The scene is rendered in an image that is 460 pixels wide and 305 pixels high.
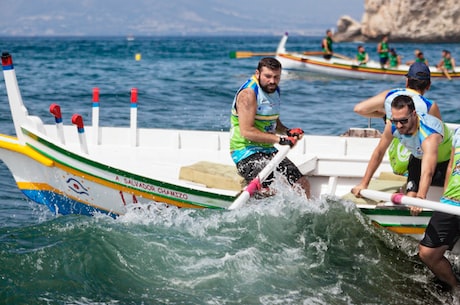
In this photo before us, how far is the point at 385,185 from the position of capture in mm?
8227

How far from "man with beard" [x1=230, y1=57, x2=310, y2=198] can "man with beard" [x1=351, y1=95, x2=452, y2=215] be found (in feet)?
3.25

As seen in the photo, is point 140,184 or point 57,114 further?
point 57,114

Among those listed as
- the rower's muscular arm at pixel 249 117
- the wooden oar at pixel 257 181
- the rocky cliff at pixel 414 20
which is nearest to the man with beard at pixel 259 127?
the rower's muscular arm at pixel 249 117

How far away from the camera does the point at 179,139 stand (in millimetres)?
10477

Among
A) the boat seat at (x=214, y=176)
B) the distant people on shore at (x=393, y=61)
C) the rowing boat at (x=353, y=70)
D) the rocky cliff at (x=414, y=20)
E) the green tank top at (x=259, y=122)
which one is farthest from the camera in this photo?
the rocky cliff at (x=414, y=20)

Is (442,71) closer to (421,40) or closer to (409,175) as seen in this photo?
(409,175)

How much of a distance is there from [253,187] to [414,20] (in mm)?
90934

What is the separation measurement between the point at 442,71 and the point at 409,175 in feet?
78.0

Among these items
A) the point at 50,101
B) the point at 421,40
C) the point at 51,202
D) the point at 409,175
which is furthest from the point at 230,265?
the point at 421,40

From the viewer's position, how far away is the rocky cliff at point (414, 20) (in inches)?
3556

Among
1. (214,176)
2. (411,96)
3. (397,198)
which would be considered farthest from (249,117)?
(397,198)

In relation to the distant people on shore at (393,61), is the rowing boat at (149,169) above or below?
above

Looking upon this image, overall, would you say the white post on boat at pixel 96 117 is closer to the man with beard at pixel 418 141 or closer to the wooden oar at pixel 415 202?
the man with beard at pixel 418 141

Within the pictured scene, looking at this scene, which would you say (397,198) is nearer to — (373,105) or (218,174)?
(373,105)
